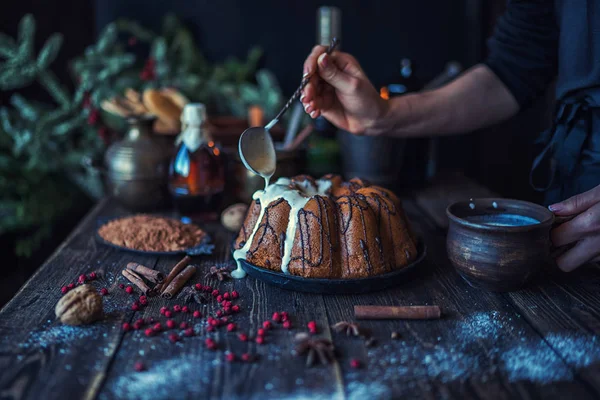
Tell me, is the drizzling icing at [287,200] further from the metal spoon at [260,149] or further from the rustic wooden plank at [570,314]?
the rustic wooden plank at [570,314]

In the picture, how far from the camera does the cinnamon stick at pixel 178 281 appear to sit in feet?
4.36

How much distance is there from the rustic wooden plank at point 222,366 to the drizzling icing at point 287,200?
138mm

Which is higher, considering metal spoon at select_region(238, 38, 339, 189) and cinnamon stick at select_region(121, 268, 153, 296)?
metal spoon at select_region(238, 38, 339, 189)

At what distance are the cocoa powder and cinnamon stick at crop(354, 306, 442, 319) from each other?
0.61 meters

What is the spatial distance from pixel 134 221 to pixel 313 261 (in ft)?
2.26

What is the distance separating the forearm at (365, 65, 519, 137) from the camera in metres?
1.81

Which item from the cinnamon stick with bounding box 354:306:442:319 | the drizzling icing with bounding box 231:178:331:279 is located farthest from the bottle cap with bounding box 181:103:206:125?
the cinnamon stick with bounding box 354:306:442:319

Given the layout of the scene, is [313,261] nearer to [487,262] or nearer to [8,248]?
[487,262]

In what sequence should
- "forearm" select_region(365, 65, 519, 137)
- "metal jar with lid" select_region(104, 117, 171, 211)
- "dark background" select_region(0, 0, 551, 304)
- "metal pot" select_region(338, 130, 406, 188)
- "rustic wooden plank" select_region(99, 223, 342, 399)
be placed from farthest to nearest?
"dark background" select_region(0, 0, 551, 304), "metal pot" select_region(338, 130, 406, 188), "metal jar with lid" select_region(104, 117, 171, 211), "forearm" select_region(365, 65, 519, 137), "rustic wooden plank" select_region(99, 223, 342, 399)

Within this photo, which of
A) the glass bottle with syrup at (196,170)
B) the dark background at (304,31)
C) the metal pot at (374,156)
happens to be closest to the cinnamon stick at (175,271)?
the glass bottle with syrup at (196,170)

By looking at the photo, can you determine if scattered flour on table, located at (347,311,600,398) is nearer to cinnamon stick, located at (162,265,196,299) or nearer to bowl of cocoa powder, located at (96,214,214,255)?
cinnamon stick, located at (162,265,196,299)

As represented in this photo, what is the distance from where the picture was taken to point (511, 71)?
181 centimetres

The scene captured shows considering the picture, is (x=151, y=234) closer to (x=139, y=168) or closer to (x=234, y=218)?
(x=234, y=218)

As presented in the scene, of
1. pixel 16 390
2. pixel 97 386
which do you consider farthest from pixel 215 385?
pixel 16 390
